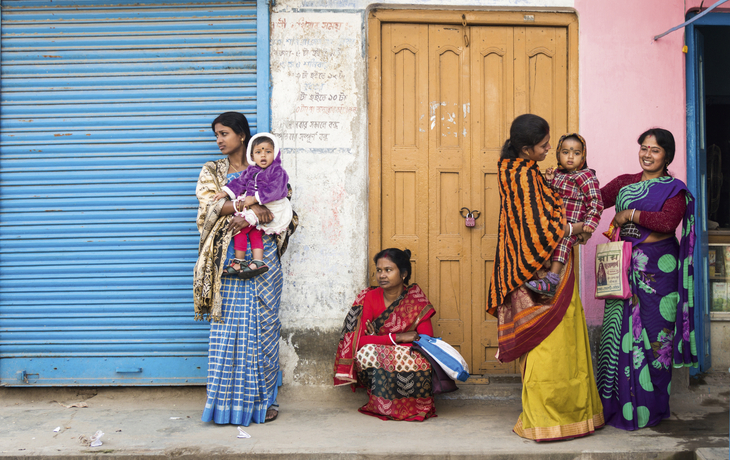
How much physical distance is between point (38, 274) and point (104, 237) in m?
0.61

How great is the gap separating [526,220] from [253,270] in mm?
1753

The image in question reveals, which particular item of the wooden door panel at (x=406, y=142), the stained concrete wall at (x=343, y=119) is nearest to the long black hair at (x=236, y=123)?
the stained concrete wall at (x=343, y=119)

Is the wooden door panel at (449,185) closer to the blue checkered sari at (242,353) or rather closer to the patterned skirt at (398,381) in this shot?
the patterned skirt at (398,381)

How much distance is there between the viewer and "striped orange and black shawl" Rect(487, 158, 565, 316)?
3.22 meters

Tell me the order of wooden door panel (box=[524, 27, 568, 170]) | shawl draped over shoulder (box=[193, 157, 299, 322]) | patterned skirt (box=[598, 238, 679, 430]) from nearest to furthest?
1. patterned skirt (box=[598, 238, 679, 430])
2. shawl draped over shoulder (box=[193, 157, 299, 322])
3. wooden door panel (box=[524, 27, 568, 170])

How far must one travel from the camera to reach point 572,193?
3.41 m

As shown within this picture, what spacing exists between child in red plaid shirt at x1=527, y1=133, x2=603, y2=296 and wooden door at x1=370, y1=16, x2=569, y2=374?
875 millimetres

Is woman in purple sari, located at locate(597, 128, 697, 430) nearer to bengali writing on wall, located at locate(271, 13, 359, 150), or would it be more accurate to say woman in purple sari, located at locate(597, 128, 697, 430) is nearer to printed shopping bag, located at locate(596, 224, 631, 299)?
printed shopping bag, located at locate(596, 224, 631, 299)

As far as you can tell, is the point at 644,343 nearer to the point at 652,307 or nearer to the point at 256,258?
the point at 652,307

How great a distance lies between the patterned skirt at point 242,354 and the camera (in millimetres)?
3561

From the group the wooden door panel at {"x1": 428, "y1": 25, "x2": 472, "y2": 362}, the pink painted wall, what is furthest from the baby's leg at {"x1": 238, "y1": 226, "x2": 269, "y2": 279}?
the pink painted wall

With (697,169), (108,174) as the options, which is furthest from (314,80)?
(697,169)

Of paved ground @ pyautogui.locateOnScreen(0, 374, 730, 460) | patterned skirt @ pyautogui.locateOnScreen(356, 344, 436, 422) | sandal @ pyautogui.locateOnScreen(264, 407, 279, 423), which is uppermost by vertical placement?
patterned skirt @ pyautogui.locateOnScreen(356, 344, 436, 422)

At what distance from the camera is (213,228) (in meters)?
3.67
